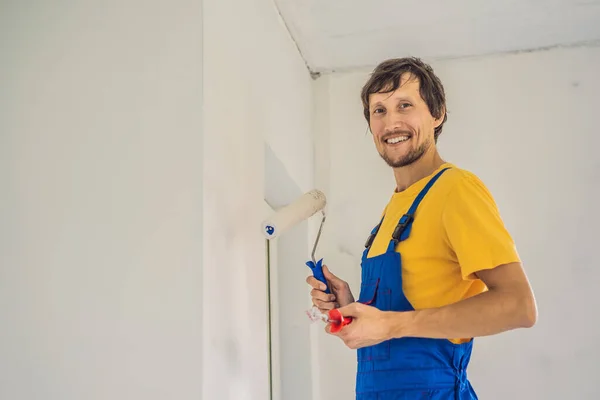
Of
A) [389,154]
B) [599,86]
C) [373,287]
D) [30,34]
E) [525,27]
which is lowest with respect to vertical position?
[373,287]

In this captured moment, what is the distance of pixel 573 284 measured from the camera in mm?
2189

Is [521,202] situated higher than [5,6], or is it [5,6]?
[5,6]

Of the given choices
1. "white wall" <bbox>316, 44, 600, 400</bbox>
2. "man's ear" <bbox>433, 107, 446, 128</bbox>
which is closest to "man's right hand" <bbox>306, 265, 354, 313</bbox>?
"man's ear" <bbox>433, 107, 446, 128</bbox>

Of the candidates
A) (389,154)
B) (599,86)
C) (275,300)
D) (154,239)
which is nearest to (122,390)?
(154,239)

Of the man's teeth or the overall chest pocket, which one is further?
the man's teeth

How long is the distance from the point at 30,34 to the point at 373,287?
87cm

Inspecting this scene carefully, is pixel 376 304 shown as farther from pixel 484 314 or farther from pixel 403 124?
pixel 403 124

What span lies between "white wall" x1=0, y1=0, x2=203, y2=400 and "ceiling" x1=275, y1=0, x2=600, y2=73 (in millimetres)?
733

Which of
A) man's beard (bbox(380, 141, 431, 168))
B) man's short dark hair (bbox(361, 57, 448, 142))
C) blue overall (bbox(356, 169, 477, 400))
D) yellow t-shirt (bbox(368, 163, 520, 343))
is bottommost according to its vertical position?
blue overall (bbox(356, 169, 477, 400))

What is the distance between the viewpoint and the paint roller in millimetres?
1429

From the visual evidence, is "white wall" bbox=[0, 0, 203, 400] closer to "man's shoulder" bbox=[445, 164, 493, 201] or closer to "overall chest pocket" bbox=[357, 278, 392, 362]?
"overall chest pocket" bbox=[357, 278, 392, 362]

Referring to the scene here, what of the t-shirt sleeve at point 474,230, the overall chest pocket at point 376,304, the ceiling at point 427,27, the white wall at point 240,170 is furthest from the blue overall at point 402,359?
the ceiling at point 427,27

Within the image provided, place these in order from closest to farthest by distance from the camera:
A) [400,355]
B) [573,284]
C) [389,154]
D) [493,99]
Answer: [400,355], [389,154], [573,284], [493,99]

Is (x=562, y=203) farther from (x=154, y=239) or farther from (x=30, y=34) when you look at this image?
(x=30, y=34)
